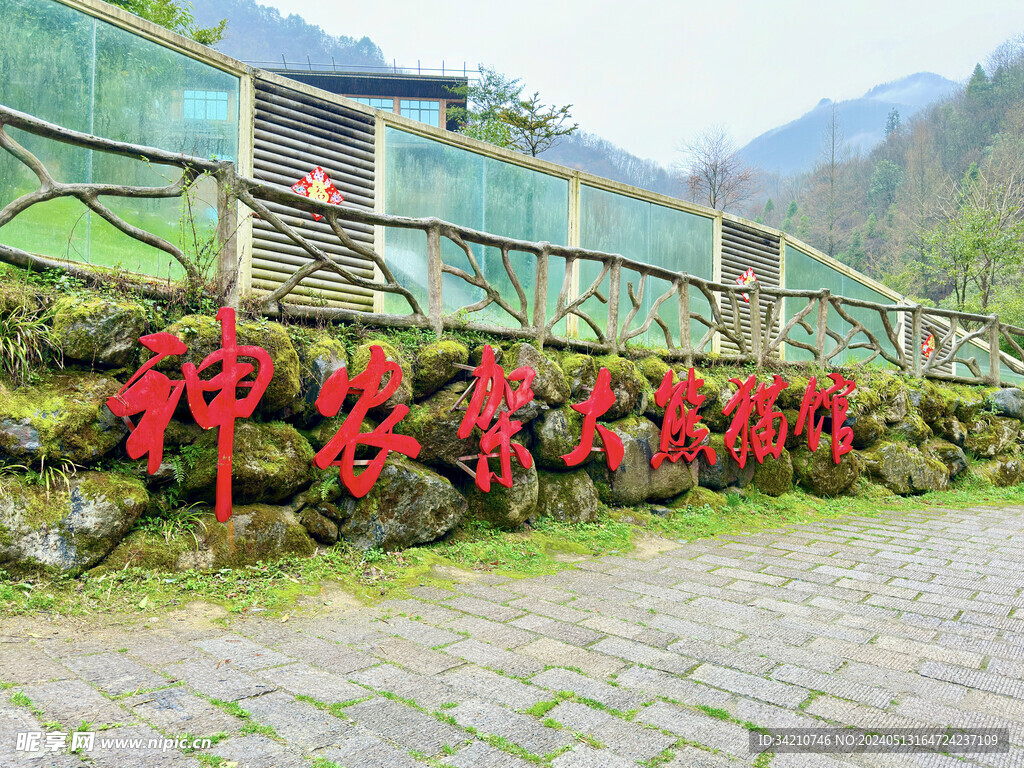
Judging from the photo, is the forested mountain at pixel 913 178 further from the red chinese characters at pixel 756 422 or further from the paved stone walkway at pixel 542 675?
the paved stone walkway at pixel 542 675

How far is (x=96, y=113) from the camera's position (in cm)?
603

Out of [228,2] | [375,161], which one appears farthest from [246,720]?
[228,2]

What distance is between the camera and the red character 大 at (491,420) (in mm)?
4973

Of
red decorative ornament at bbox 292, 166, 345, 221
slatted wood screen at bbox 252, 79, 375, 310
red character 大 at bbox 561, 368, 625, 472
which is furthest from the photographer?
red decorative ornament at bbox 292, 166, 345, 221

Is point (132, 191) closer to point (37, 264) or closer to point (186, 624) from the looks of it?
point (37, 264)

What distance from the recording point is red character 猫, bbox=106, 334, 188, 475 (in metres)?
3.61

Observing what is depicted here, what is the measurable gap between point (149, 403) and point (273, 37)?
95.9m

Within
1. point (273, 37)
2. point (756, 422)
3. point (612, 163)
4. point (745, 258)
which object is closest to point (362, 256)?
point (756, 422)

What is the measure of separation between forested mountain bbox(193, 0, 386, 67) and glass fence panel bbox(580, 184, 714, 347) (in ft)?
244

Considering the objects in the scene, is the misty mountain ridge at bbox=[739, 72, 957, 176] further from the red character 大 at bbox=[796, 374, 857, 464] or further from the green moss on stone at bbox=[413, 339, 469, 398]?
the green moss on stone at bbox=[413, 339, 469, 398]

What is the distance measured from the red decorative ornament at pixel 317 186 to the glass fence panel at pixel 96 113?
1.09 metres

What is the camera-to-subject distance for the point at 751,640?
3369mm

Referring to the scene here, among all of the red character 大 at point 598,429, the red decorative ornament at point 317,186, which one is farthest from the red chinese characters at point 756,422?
the red decorative ornament at point 317,186

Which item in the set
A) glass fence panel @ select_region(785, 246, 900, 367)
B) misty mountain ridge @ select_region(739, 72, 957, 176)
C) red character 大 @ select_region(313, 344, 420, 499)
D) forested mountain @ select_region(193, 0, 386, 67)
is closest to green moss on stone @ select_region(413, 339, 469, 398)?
red character 大 @ select_region(313, 344, 420, 499)
